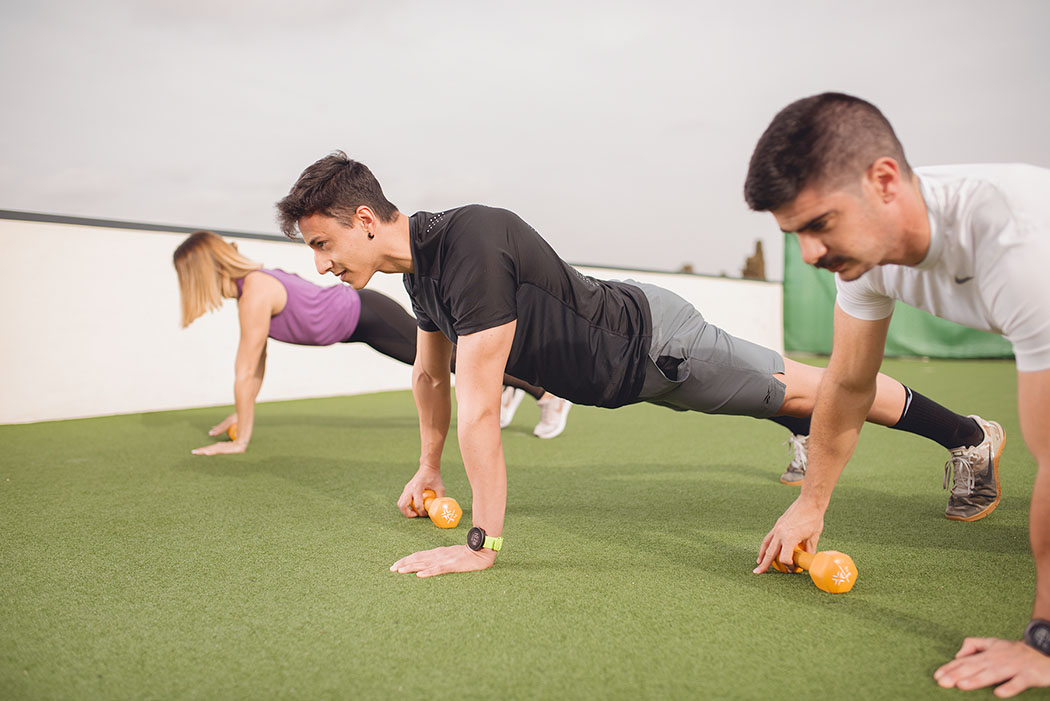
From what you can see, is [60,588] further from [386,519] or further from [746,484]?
[746,484]

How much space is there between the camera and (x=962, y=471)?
257 cm

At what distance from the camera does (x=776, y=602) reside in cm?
180

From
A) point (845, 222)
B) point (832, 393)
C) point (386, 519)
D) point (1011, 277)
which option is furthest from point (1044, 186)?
point (386, 519)

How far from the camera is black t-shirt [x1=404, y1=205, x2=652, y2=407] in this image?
6.46 feet

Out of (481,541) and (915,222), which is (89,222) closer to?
(481,541)

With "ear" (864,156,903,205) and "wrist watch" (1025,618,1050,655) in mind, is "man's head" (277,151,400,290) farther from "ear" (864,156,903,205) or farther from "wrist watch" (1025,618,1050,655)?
A: "wrist watch" (1025,618,1050,655)

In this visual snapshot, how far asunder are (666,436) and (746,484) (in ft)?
4.59

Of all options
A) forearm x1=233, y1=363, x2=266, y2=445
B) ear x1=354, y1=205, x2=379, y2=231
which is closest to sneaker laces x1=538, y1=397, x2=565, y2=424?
forearm x1=233, y1=363, x2=266, y2=445

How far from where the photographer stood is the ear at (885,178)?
4.42 feet

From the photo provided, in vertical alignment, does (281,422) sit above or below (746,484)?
below

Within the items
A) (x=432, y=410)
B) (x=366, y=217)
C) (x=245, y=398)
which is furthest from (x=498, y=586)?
(x=245, y=398)

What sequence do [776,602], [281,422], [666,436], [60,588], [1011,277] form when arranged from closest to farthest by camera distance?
[1011,277], [776,602], [60,588], [666,436], [281,422]

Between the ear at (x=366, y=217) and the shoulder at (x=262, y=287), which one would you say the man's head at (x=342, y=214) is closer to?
the ear at (x=366, y=217)

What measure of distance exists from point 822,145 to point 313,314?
3.56m
